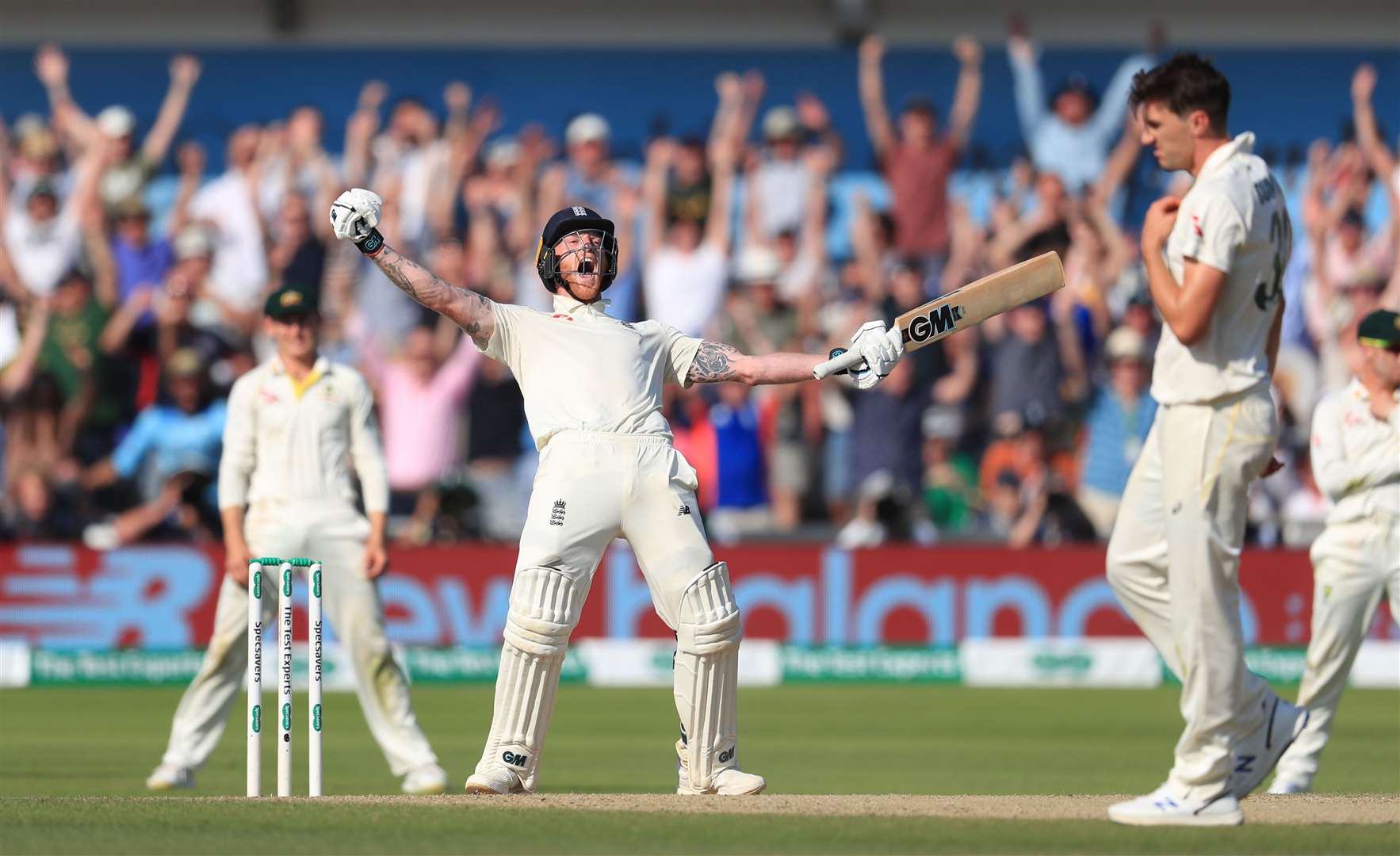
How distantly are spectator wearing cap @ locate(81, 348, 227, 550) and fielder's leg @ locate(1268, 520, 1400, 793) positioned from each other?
7.77 meters

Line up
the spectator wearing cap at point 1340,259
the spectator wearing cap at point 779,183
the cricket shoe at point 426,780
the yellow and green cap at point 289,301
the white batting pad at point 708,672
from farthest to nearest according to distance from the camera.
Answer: the spectator wearing cap at point 779,183 < the spectator wearing cap at point 1340,259 < the yellow and green cap at point 289,301 < the cricket shoe at point 426,780 < the white batting pad at point 708,672

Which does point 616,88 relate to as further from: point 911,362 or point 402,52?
point 911,362

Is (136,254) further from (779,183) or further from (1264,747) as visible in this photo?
(1264,747)

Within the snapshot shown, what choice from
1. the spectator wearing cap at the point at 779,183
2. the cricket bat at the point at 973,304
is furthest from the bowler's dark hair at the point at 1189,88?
the spectator wearing cap at the point at 779,183

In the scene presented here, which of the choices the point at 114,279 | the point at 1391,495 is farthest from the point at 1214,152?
the point at 114,279

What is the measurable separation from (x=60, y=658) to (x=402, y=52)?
6693mm

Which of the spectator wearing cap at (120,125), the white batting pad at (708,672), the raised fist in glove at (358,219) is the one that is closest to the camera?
the raised fist in glove at (358,219)

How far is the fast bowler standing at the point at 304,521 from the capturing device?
7.75 m

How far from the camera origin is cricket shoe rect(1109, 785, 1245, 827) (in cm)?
511

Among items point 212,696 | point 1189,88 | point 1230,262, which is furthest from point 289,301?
point 1230,262

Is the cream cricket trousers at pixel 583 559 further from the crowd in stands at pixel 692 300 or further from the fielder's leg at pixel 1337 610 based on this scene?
the crowd in stands at pixel 692 300

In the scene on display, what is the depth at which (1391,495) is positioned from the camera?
310 inches

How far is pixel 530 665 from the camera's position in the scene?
6105 millimetres

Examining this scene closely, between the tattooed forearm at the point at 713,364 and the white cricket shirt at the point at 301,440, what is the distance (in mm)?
1997
